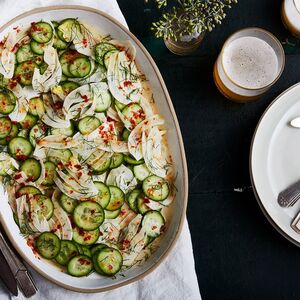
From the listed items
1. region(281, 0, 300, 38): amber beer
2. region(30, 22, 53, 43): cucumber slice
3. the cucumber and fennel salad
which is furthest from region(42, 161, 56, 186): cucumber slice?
region(281, 0, 300, 38): amber beer

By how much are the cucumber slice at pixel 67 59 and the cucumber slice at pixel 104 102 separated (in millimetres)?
141

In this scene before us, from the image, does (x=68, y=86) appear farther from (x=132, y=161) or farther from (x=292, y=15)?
(x=292, y=15)

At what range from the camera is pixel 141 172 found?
2.17 metres

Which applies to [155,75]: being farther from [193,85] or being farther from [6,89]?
[6,89]

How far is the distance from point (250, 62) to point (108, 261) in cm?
94

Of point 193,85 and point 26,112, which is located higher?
point 26,112

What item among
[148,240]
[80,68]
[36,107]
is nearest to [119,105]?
[80,68]

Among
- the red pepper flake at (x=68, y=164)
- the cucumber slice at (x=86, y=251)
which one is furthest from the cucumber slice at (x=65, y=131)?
the cucumber slice at (x=86, y=251)

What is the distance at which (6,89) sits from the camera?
212 centimetres

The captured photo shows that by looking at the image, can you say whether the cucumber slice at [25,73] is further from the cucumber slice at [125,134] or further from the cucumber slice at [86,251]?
the cucumber slice at [86,251]

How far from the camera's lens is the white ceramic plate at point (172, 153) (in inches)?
81.5

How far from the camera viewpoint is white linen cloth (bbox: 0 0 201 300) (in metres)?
2.16

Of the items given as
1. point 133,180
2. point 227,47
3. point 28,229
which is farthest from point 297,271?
point 28,229

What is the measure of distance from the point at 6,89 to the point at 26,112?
0.11 m
